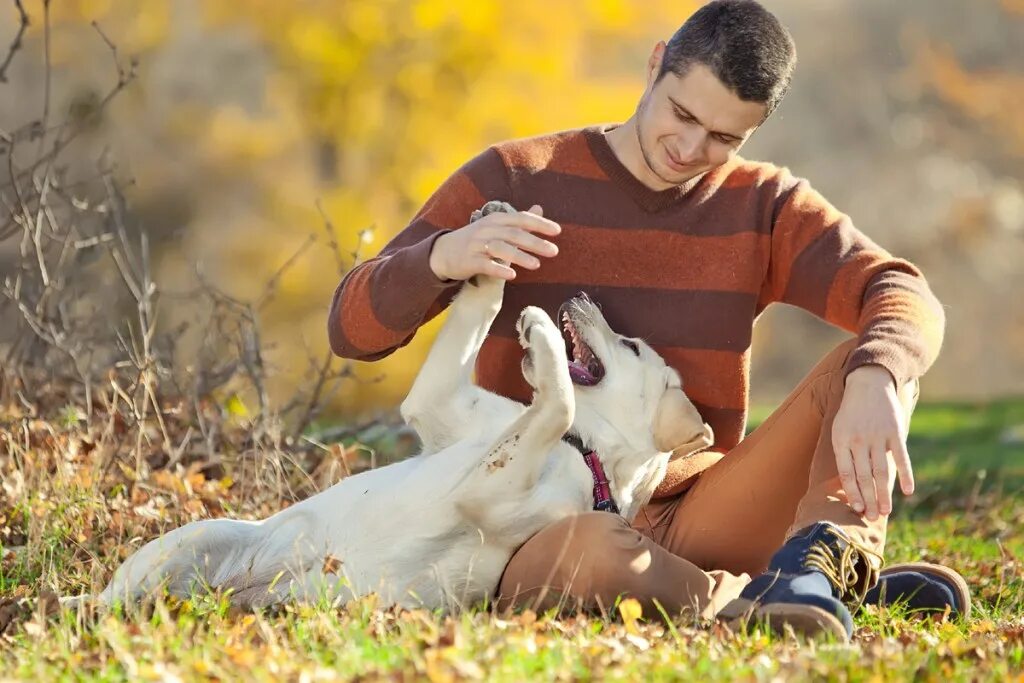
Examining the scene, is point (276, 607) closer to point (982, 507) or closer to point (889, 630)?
point (889, 630)

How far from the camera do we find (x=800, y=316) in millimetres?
19625

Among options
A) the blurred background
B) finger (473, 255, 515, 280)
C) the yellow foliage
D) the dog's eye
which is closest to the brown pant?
the dog's eye

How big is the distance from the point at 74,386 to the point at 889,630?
12.7 feet

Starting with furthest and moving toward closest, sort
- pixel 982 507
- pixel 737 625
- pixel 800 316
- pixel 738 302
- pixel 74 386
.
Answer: pixel 800 316 < pixel 982 507 < pixel 74 386 < pixel 738 302 < pixel 737 625

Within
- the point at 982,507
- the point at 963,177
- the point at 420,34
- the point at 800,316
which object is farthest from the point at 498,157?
the point at 963,177

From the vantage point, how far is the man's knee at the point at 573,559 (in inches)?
130

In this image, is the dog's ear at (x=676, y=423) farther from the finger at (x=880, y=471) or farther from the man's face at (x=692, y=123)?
the man's face at (x=692, y=123)

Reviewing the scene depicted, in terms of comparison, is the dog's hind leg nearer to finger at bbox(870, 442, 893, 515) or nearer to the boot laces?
the boot laces

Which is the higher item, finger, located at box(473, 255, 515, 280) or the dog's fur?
finger, located at box(473, 255, 515, 280)

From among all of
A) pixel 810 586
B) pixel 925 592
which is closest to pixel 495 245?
pixel 810 586

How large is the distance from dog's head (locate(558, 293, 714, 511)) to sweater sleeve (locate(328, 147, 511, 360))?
→ 43cm

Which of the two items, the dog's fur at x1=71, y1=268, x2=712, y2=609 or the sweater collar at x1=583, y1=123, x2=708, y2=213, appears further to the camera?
the sweater collar at x1=583, y1=123, x2=708, y2=213

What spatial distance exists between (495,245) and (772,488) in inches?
41.7

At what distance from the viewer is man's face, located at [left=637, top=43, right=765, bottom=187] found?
379 cm
